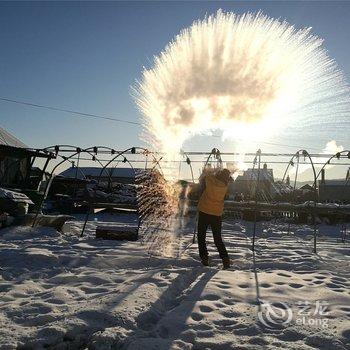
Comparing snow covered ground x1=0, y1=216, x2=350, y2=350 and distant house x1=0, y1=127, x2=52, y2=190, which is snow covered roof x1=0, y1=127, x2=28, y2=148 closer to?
distant house x1=0, y1=127, x2=52, y2=190

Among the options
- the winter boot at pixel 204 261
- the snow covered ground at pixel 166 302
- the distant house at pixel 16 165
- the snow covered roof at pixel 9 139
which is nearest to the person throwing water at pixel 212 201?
the winter boot at pixel 204 261

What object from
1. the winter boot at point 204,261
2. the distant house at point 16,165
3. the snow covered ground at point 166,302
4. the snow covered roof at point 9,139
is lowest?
the snow covered ground at point 166,302

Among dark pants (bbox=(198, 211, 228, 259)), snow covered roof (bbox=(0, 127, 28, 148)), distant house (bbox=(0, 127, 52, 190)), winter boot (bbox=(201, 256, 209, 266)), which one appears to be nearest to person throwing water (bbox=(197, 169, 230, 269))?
dark pants (bbox=(198, 211, 228, 259))

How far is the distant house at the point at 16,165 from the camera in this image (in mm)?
17547

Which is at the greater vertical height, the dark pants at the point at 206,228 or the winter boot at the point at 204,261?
the dark pants at the point at 206,228

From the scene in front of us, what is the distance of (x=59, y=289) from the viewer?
5.07 m

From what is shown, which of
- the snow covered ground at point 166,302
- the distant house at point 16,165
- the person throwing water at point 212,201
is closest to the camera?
the snow covered ground at point 166,302

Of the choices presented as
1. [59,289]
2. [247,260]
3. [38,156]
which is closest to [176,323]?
[59,289]

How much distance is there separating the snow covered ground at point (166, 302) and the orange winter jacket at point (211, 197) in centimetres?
108

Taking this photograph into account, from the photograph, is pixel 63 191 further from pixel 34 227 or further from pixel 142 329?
pixel 142 329

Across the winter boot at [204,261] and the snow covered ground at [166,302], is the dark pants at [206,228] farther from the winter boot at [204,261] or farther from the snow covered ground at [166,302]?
the snow covered ground at [166,302]

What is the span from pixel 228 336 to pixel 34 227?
364 inches

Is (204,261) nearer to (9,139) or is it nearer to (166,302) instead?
(166,302)

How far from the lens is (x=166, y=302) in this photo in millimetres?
4699
